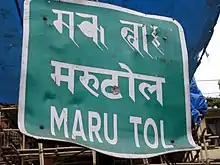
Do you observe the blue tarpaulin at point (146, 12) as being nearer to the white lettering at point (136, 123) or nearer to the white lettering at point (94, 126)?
the white lettering at point (94, 126)

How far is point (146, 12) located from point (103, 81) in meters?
0.97

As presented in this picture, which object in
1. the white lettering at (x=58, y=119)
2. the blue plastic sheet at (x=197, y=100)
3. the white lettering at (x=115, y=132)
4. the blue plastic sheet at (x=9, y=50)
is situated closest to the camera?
the white lettering at (x=58, y=119)

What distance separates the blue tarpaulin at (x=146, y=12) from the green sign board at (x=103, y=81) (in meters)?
0.46

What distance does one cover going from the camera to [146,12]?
11.6 ft

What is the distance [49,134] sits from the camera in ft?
8.36

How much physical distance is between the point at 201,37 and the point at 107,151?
1579 millimetres

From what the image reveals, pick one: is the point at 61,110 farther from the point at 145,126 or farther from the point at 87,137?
the point at 145,126

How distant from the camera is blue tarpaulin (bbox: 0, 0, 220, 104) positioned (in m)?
3.18

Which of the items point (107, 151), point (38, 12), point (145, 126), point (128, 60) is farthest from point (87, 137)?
point (38, 12)

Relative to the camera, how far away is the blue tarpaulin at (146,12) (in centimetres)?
318

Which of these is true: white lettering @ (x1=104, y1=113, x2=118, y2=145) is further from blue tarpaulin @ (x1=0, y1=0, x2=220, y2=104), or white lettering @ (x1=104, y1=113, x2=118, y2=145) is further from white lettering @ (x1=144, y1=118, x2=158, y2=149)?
blue tarpaulin @ (x1=0, y1=0, x2=220, y2=104)

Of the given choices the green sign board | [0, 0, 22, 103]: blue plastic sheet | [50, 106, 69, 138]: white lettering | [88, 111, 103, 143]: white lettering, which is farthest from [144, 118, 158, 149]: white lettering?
[0, 0, 22, 103]: blue plastic sheet

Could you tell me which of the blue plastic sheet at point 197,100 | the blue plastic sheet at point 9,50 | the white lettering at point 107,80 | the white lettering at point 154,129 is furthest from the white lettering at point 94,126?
the blue plastic sheet at point 197,100

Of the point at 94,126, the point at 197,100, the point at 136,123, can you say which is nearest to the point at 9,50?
the point at 94,126
